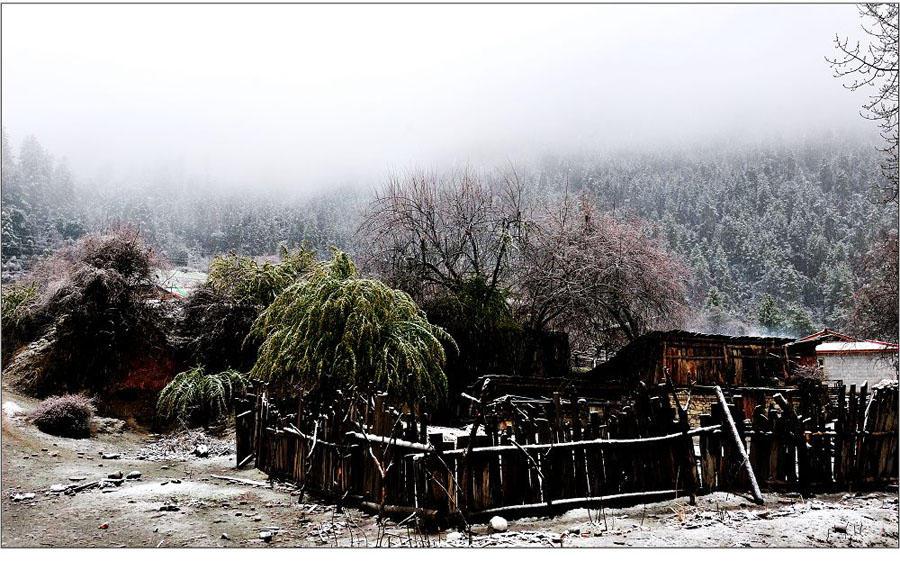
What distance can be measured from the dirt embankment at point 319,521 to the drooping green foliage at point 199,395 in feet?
6.38

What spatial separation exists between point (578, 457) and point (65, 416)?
5206 mm

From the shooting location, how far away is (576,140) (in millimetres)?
6523

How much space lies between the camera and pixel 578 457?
3.50 metres

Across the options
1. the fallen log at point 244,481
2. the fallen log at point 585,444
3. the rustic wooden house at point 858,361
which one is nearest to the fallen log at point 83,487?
the fallen log at point 244,481

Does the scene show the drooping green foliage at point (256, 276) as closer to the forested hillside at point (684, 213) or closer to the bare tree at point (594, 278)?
the forested hillside at point (684, 213)

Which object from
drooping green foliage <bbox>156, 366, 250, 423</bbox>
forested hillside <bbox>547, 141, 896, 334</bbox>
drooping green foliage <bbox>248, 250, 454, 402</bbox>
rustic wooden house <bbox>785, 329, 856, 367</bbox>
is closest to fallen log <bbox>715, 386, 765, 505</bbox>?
forested hillside <bbox>547, 141, 896, 334</bbox>

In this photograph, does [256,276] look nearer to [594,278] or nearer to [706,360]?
[594,278]

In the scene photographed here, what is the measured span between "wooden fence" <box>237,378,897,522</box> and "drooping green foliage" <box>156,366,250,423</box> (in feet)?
10.2

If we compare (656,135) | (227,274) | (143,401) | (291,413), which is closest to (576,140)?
(656,135)

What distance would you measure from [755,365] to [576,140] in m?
5.17

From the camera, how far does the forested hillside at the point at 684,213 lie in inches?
196

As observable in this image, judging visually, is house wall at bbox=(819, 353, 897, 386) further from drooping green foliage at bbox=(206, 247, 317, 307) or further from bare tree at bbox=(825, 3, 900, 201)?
drooping green foliage at bbox=(206, 247, 317, 307)

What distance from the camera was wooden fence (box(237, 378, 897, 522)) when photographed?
328 centimetres

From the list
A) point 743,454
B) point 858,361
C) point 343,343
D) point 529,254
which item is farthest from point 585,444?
point 529,254
